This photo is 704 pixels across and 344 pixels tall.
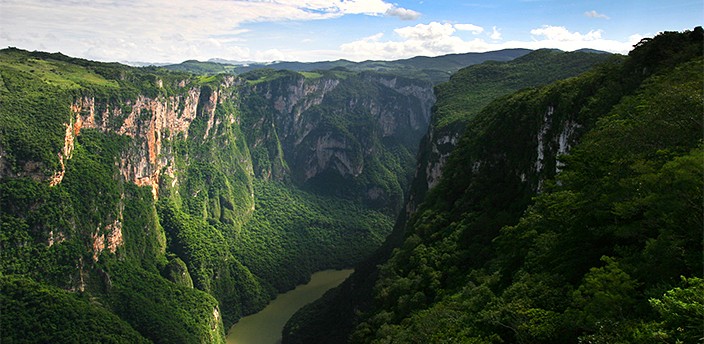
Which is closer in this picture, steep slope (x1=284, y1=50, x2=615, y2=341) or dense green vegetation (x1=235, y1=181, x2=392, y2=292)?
steep slope (x1=284, y1=50, x2=615, y2=341)

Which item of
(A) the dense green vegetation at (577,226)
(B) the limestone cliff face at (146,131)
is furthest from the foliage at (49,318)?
(A) the dense green vegetation at (577,226)

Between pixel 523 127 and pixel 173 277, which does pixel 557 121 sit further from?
pixel 173 277

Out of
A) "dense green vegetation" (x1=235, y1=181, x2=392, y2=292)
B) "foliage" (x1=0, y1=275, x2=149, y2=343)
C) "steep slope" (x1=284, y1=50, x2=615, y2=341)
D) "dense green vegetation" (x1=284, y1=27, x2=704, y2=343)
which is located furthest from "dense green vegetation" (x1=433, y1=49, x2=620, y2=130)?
"foliage" (x1=0, y1=275, x2=149, y2=343)

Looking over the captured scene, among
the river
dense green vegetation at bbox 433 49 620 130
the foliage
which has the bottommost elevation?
the river

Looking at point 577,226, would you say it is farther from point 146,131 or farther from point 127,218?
point 146,131

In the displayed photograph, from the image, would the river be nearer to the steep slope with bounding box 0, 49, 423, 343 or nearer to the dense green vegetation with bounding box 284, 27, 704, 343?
the steep slope with bounding box 0, 49, 423, 343

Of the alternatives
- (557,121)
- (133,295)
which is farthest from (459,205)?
(133,295)

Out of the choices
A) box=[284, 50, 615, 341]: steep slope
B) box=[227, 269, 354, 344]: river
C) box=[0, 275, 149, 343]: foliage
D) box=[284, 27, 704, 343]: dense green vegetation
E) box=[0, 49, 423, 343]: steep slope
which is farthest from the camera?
box=[227, 269, 354, 344]: river
